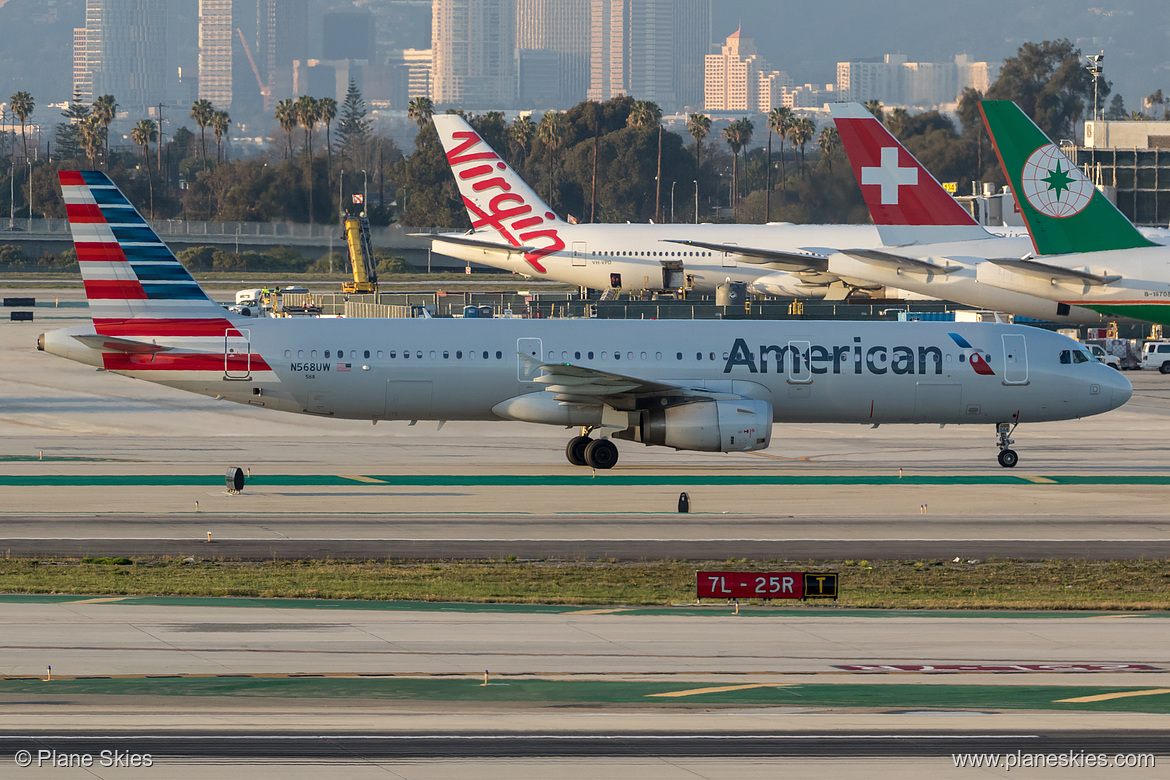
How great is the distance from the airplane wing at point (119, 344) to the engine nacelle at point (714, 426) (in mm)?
13142

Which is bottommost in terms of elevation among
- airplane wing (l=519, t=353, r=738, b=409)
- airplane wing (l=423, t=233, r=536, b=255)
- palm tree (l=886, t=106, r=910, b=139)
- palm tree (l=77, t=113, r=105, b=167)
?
airplane wing (l=519, t=353, r=738, b=409)

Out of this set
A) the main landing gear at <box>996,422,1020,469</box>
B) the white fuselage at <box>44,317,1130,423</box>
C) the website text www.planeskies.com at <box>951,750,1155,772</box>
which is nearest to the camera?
the website text www.planeskies.com at <box>951,750,1155,772</box>

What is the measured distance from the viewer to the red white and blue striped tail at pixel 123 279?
3725 centimetres

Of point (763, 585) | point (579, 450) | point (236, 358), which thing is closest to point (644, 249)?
point (579, 450)

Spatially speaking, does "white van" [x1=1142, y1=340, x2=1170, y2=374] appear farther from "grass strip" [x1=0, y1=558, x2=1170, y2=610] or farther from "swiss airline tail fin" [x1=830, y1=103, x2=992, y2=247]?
"grass strip" [x1=0, y1=558, x2=1170, y2=610]

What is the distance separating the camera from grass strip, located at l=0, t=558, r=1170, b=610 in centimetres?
2325

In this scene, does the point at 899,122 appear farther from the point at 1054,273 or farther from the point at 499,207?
the point at 1054,273

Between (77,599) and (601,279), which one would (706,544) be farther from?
(601,279)

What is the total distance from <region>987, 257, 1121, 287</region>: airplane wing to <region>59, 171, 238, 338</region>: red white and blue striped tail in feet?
98.6

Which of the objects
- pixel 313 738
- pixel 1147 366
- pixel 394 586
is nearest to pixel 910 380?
pixel 394 586

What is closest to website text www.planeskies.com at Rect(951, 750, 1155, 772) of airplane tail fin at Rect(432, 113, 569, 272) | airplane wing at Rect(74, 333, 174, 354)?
airplane wing at Rect(74, 333, 174, 354)

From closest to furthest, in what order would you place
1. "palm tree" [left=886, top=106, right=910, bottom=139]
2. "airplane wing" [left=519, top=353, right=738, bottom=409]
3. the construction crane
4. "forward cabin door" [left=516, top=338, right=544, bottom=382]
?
"airplane wing" [left=519, top=353, right=738, bottom=409]
"forward cabin door" [left=516, top=338, right=544, bottom=382]
the construction crane
"palm tree" [left=886, top=106, right=910, bottom=139]

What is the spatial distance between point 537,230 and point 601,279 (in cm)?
522

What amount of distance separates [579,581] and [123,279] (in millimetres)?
18596
